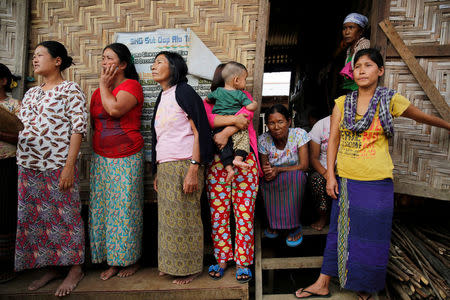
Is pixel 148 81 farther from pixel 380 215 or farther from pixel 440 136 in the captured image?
pixel 440 136

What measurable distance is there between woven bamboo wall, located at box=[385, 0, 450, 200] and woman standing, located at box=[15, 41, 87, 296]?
9.43 ft

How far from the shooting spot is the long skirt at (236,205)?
8.00 feet

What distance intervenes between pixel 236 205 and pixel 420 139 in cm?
178

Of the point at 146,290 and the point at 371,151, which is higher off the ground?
the point at 371,151

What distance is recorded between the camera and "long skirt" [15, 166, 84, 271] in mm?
2393

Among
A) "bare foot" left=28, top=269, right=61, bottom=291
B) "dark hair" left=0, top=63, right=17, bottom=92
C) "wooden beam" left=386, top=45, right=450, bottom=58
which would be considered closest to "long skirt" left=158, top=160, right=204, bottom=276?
"bare foot" left=28, top=269, right=61, bottom=291

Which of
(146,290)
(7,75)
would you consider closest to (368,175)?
(146,290)

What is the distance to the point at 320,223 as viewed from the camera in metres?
2.89

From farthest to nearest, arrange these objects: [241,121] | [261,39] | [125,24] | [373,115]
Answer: [125,24] → [261,39] → [241,121] → [373,115]

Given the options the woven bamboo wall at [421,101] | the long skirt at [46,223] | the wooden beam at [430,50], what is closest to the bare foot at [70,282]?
the long skirt at [46,223]

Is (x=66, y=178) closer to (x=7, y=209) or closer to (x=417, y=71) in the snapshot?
(x=7, y=209)

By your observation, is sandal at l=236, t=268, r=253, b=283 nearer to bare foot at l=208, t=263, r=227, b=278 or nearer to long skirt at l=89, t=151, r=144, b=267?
bare foot at l=208, t=263, r=227, b=278

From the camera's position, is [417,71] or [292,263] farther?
[292,263]

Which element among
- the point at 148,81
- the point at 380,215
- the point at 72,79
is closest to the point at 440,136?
the point at 380,215
